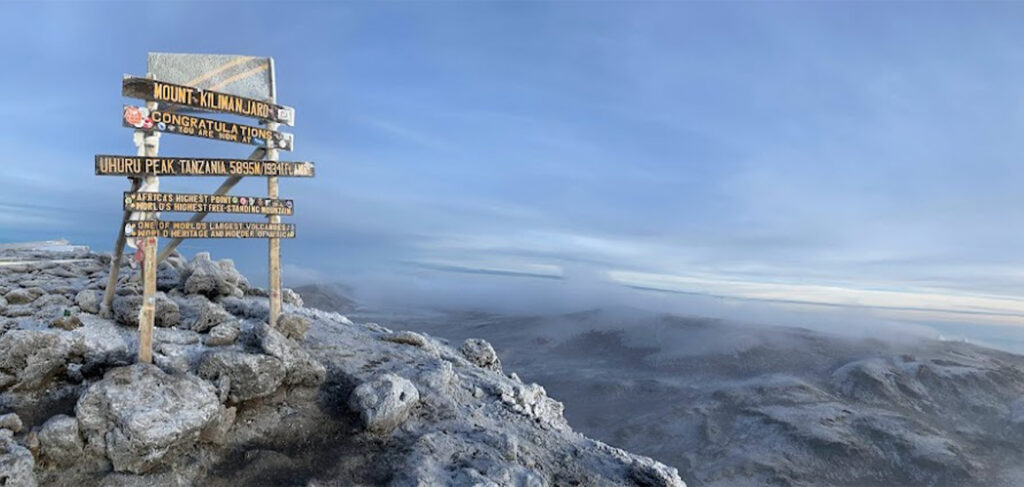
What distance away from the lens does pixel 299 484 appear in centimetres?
1002

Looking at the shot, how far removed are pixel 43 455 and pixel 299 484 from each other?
4.28 metres

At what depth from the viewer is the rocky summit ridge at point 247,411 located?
974 centimetres

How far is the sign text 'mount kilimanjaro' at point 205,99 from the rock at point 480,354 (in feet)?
29.7

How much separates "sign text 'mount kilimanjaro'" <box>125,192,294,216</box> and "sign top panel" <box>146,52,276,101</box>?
8.31ft

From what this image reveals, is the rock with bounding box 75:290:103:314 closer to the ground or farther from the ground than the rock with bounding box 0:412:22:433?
farther from the ground

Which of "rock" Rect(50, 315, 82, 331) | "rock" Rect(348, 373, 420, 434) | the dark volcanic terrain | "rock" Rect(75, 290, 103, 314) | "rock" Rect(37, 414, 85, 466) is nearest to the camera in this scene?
"rock" Rect(37, 414, 85, 466)

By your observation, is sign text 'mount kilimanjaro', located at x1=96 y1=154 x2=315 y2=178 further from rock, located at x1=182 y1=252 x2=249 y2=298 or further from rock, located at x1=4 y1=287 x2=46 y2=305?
rock, located at x1=4 y1=287 x2=46 y2=305

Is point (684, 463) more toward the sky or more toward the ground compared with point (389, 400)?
more toward the ground

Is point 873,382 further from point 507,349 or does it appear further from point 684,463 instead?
point 507,349

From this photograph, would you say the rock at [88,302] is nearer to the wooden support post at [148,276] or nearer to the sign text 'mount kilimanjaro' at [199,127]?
the wooden support post at [148,276]

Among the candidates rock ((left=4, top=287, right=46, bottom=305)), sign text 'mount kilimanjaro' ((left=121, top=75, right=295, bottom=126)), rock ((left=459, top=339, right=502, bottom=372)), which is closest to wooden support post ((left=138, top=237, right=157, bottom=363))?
sign text 'mount kilimanjaro' ((left=121, top=75, right=295, bottom=126))

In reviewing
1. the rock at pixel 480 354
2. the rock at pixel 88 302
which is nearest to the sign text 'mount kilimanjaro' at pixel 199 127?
the rock at pixel 88 302

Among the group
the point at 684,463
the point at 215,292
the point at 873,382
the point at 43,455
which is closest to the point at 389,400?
the point at 43,455

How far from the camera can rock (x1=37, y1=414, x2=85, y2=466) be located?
9.50m
